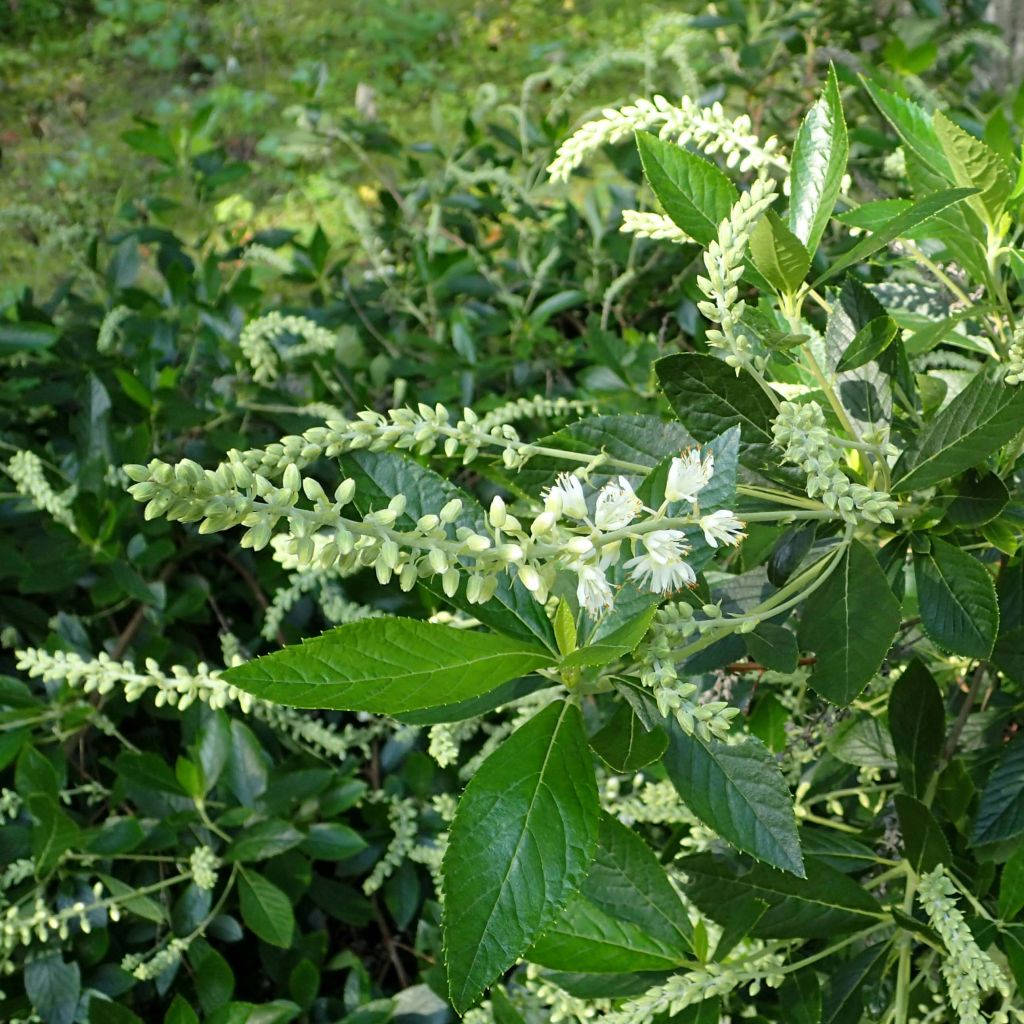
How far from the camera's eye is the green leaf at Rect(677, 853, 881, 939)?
1176 millimetres

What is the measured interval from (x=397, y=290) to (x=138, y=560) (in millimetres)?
988

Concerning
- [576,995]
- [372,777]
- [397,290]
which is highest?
[397,290]

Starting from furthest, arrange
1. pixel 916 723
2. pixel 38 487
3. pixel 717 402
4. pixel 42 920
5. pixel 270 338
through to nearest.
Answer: pixel 270 338, pixel 38 487, pixel 42 920, pixel 916 723, pixel 717 402

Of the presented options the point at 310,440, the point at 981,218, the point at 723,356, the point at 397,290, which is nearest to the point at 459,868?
the point at 310,440

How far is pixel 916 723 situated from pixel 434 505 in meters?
0.65

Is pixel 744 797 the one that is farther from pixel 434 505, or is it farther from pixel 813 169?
pixel 813 169

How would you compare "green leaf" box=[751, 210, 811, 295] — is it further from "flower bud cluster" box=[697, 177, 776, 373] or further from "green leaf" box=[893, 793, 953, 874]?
"green leaf" box=[893, 793, 953, 874]

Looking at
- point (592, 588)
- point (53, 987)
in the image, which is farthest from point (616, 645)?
point (53, 987)

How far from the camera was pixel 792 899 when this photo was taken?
119 cm

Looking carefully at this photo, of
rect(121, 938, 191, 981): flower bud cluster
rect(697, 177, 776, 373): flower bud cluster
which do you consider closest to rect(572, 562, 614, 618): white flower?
rect(697, 177, 776, 373): flower bud cluster

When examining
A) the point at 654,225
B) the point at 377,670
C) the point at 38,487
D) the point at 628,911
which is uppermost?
the point at 654,225

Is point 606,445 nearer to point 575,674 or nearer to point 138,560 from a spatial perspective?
point 575,674

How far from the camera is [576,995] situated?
125 centimetres

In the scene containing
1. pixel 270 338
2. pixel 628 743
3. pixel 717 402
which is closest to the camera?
pixel 628 743
